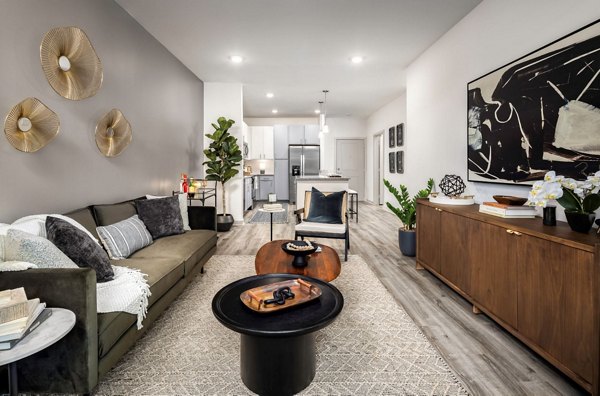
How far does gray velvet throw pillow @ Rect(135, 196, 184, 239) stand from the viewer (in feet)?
10.7

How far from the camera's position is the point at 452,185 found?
3676mm

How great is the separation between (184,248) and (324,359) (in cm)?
161

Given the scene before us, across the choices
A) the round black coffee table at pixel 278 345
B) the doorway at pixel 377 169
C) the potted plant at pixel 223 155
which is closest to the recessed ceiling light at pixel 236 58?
the potted plant at pixel 223 155

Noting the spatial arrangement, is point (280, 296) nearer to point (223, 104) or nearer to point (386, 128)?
point (223, 104)

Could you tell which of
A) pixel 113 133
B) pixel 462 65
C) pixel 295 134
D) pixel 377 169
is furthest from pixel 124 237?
pixel 377 169

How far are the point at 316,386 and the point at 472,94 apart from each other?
3112 millimetres

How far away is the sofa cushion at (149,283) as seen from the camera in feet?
5.44

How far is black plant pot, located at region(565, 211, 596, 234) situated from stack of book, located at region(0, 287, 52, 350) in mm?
2681

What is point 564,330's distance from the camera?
5.59 ft

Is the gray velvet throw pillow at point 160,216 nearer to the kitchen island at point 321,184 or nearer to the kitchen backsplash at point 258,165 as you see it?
the kitchen island at point 321,184

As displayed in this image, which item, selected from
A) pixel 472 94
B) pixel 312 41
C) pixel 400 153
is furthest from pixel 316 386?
pixel 400 153

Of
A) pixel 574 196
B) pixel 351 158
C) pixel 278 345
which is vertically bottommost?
pixel 278 345

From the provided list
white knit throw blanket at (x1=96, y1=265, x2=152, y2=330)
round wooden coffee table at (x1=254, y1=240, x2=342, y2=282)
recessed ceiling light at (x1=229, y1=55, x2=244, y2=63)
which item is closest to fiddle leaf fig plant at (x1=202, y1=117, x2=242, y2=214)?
recessed ceiling light at (x1=229, y1=55, x2=244, y2=63)

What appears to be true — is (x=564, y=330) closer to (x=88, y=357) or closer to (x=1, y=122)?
(x=88, y=357)
